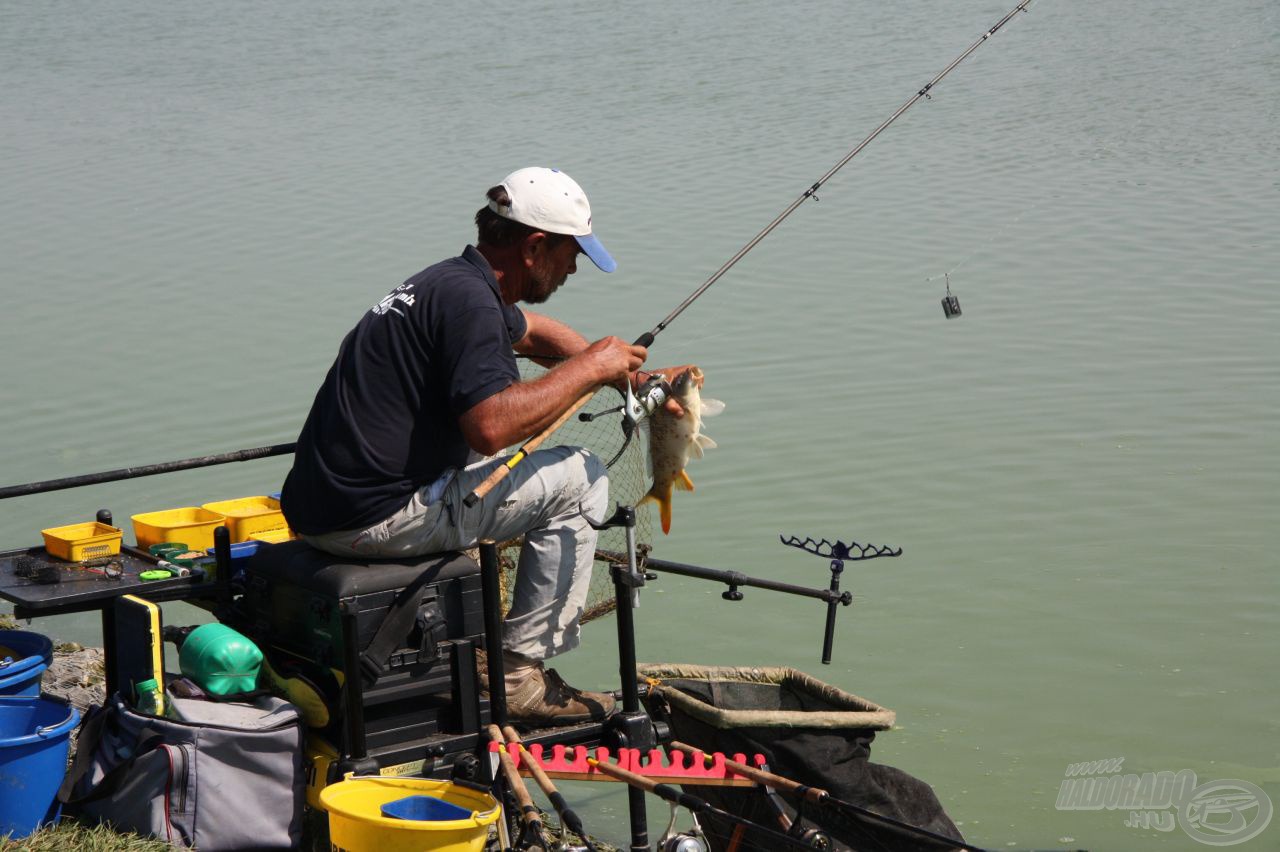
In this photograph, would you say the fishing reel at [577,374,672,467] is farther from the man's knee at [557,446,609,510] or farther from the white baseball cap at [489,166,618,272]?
the white baseball cap at [489,166,618,272]

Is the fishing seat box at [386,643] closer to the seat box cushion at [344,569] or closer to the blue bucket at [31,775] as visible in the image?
the seat box cushion at [344,569]

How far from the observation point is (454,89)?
1656 centimetres

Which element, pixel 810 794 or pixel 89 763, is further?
pixel 810 794

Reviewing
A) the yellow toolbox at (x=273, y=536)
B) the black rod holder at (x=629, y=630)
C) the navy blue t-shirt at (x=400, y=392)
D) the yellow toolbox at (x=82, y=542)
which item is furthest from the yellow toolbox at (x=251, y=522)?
the black rod holder at (x=629, y=630)

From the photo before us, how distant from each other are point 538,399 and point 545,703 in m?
0.75

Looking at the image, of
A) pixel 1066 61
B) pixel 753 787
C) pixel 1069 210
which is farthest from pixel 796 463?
pixel 1066 61

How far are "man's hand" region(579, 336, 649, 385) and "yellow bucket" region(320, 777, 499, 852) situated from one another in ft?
2.97

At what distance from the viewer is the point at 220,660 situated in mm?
3168

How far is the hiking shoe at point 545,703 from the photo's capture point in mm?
3406

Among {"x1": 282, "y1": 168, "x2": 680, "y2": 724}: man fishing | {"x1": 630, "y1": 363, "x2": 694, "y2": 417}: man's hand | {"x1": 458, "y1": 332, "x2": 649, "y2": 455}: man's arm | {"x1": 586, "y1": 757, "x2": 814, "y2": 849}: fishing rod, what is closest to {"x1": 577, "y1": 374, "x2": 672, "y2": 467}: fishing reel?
{"x1": 630, "y1": 363, "x2": 694, "y2": 417}: man's hand

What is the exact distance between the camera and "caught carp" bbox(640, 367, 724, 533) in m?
3.72

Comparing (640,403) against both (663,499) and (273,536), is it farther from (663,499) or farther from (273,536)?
(273,536)

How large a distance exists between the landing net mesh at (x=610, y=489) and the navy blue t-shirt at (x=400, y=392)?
22.0 inches

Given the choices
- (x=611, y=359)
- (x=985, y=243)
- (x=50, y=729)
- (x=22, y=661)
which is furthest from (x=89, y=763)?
(x=985, y=243)
